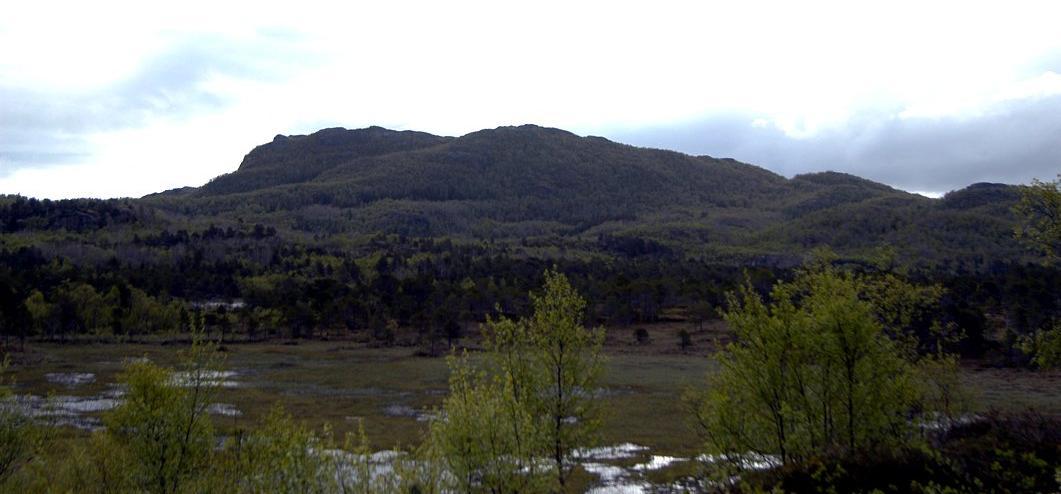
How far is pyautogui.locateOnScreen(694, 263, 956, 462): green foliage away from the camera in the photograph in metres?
22.4

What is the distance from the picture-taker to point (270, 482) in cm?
1861

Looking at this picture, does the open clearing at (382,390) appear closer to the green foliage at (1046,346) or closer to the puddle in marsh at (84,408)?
the puddle in marsh at (84,408)

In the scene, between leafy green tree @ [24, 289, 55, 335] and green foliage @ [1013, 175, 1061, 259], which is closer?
green foliage @ [1013, 175, 1061, 259]

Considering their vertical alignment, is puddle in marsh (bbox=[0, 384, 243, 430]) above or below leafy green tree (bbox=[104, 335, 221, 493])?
below

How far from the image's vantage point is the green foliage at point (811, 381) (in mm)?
22422

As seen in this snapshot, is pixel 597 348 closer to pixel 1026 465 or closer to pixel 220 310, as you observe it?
pixel 1026 465

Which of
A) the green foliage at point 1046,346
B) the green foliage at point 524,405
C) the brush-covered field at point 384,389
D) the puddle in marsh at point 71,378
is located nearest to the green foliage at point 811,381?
the brush-covered field at point 384,389

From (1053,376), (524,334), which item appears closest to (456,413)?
(524,334)

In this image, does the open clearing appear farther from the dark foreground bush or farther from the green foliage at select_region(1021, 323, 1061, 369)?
the dark foreground bush

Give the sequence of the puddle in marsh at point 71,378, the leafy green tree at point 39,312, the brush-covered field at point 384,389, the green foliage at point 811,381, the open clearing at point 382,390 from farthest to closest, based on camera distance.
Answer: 1. the leafy green tree at point 39,312
2. the puddle in marsh at point 71,378
3. the open clearing at point 382,390
4. the brush-covered field at point 384,389
5. the green foliage at point 811,381

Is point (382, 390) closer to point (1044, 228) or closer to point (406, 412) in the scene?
point (406, 412)

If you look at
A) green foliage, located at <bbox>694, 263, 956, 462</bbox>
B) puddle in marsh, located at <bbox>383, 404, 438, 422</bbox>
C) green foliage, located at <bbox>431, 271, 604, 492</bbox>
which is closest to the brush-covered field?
puddle in marsh, located at <bbox>383, 404, 438, 422</bbox>

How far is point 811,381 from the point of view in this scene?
23.8 m

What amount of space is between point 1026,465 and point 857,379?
675cm
